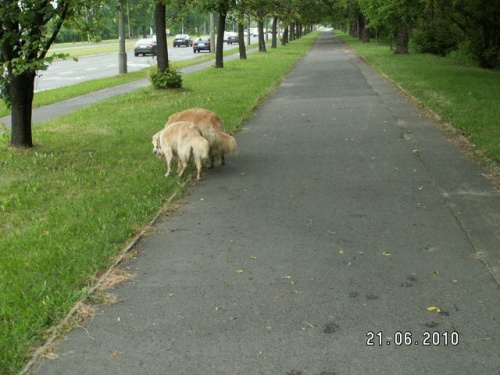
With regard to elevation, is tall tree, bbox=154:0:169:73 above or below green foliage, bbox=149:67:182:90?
above

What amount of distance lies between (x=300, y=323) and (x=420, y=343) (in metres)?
0.81

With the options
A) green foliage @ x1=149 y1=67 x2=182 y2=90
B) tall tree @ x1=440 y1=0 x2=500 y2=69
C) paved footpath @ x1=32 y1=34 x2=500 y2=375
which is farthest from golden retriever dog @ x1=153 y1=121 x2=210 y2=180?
tall tree @ x1=440 y1=0 x2=500 y2=69

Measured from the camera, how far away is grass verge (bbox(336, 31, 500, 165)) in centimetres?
1001

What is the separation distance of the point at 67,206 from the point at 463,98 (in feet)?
38.0

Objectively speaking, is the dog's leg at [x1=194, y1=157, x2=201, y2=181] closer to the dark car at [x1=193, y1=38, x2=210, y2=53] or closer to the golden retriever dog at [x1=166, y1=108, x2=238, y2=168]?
the golden retriever dog at [x1=166, y1=108, x2=238, y2=168]

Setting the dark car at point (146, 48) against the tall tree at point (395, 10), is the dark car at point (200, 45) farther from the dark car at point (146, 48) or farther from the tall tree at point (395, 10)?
the tall tree at point (395, 10)

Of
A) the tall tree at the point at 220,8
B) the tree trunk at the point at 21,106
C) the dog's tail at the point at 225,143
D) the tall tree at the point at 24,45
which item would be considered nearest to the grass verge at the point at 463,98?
the dog's tail at the point at 225,143

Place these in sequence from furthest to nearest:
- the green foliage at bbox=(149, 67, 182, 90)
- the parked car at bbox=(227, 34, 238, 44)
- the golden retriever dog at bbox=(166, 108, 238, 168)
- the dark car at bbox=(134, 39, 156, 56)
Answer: the parked car at bbox=(227, 34, 238, 44) → the dark car at bbox=(134, 39, 156, 56) → the green foliage at bbox=(149, 67, 182, 90) → the golden retriever dog at bbox=(166, 108, 238, 168)

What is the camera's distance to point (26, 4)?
888 centimetres

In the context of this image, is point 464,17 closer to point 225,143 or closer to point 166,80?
point 166,80

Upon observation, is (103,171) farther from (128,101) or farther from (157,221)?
(128,101)

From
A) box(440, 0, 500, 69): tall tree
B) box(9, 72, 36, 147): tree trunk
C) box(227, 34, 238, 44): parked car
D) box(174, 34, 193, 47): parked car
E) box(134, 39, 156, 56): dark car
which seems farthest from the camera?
box(227, 34, 238, 44): parked car

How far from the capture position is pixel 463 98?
15.2 m

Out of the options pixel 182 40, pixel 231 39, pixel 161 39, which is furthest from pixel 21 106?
pixel 231 39
